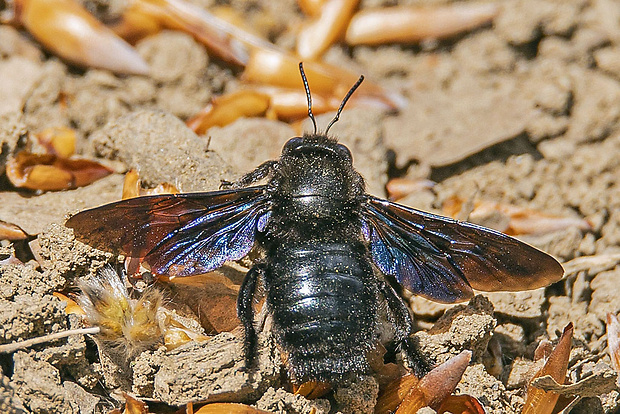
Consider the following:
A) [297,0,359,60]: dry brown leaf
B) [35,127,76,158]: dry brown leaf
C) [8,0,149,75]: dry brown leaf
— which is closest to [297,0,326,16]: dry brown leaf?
[297,0,359,60]: dry brown leaf

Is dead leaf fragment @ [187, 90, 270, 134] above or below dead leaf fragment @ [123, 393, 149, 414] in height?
above

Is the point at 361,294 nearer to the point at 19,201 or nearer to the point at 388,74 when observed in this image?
the point at 19,201

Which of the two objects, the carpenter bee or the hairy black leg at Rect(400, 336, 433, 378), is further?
the hairy black leg at Rect(400, 336, 433, 378)

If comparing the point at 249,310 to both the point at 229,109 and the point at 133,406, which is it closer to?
the point at 133,406

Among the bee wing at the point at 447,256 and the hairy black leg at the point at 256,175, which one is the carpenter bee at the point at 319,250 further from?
the hairy black leg at the point at 256,175

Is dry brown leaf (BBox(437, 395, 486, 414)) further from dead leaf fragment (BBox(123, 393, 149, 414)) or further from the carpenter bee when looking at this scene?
dead leaf fragment (BBox(123, 393, 149, 414))

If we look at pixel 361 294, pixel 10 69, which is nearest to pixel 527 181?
pixel 361 294
